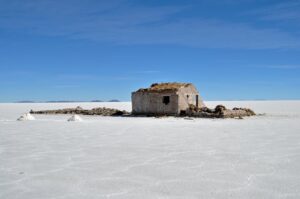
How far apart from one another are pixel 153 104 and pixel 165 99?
0.76 metres

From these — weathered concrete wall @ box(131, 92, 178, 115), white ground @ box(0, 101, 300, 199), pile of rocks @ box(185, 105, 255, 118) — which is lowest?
white ground @ box(0, 101, 300, 199)

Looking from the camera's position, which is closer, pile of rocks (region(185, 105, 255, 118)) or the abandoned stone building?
pile of rocks (region(185, 105, 255, 118))

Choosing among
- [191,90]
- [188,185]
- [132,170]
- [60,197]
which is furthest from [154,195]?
[191,90]

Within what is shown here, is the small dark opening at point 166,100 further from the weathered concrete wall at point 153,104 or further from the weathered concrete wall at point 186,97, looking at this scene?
the weathered concrete wall at point 186,97

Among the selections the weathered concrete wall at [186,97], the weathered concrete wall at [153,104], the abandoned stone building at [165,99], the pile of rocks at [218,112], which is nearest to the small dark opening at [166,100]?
the abandoned stone building at [165,99]

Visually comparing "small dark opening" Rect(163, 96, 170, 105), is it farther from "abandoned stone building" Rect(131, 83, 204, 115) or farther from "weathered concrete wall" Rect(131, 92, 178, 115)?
"weathered concrete wall" Rect(131, 92, 178, 115)

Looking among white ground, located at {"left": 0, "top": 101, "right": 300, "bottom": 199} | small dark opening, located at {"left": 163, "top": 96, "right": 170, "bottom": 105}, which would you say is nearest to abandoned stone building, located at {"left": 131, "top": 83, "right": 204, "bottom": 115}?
small dark opening, located at {"left": 163, "top": 96, "right": 170, "bottom": 105}

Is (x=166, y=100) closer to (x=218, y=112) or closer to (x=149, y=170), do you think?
(x=218, y=112)

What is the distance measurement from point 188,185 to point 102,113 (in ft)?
67.3

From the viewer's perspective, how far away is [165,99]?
72.6ft

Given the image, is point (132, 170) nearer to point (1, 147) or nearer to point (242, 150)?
point (242, 150)

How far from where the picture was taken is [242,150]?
7145mm

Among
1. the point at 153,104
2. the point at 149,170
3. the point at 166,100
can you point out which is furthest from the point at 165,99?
the point at 149,170

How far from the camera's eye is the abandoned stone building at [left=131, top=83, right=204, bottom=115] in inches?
847
